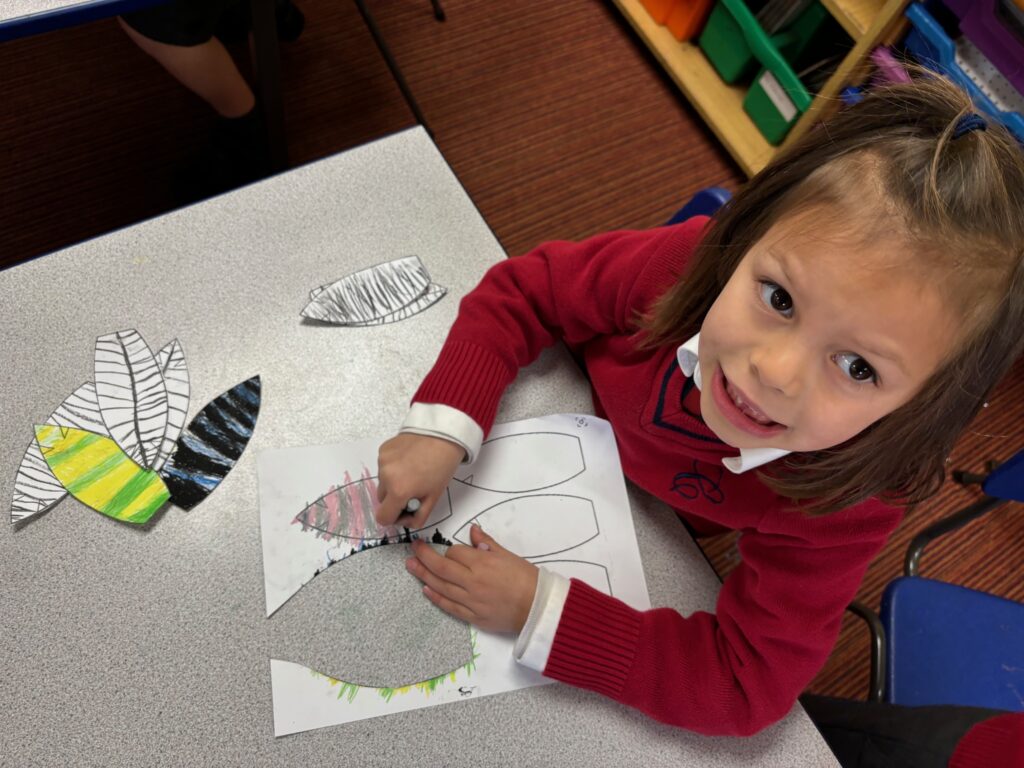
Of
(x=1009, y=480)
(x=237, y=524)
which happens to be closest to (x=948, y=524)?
(x=1009, y=480)

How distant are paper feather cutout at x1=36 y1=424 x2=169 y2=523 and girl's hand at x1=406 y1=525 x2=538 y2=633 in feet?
0.80

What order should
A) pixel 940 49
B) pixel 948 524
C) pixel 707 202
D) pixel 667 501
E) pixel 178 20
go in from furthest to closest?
pixel 940 49
pixel 178 20
pixel 948 524
pixel 707 202
pixel 667 501

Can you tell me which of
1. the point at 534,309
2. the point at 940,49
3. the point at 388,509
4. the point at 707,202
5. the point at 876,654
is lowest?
the point at 876,654

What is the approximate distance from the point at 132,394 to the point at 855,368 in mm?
631

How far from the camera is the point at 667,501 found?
2.29 ft

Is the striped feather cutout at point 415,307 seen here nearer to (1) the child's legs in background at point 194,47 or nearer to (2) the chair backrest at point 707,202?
(2) the chair backrest at point 707,202

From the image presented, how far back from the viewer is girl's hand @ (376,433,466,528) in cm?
63

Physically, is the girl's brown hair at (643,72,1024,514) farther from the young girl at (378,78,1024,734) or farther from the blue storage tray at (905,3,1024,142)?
the blue storage tray at (905,3,1024,142)

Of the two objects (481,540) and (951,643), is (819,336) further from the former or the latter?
(951,643)

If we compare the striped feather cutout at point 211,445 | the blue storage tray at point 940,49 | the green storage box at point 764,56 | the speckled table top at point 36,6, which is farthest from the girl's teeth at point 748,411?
the green storage box at point 764,56

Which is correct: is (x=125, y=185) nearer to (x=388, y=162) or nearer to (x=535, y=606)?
(x=388, y=162)

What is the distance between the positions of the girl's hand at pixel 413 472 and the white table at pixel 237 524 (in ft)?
0.17

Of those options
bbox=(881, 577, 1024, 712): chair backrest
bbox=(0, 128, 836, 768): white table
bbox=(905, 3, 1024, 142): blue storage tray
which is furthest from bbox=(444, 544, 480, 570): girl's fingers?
bbox=(905, 3, 1024, 142): blue storage tray

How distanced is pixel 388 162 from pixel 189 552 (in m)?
0.48
